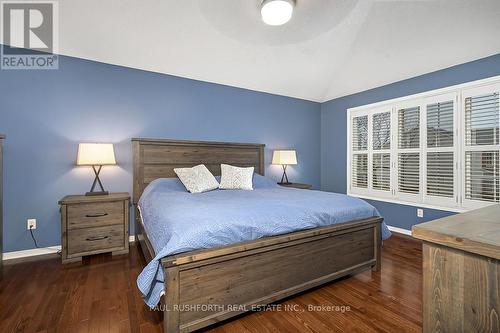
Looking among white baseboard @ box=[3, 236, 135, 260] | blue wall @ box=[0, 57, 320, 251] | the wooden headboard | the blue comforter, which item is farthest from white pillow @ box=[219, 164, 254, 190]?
white baseboard @ box=[3, 236, 135, 260]

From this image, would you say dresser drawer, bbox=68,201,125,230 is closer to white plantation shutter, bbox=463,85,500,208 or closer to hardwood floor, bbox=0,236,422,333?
hardwood floor, bbox=0,236,422,333

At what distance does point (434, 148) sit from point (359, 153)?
1.16 m

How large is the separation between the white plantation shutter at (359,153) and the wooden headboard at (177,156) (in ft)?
5.96

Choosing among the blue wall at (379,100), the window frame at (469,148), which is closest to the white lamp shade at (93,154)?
the blue wall at (379,100)

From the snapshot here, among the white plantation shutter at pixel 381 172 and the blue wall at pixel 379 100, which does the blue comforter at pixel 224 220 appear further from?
the white plantation shutter at pixel 381 172

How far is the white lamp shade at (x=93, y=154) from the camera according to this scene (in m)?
2.64

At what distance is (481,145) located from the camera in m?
2.84

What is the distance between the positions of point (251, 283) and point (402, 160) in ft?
10.4

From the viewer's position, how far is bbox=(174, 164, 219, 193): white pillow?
2.85m

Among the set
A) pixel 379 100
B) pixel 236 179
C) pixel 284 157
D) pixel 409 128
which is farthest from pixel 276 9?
pixel 409 128

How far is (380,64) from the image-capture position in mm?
3477

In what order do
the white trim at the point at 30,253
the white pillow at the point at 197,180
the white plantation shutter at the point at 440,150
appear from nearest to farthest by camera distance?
1. the white trim at the point at 30,253
2. the white pillow at the point at 197,180
3. the white plantation shutter at the point at 440,150

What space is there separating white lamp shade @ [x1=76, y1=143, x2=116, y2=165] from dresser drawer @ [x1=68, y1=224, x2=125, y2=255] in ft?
2.39

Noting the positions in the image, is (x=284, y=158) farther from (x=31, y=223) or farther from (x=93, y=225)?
(x=31, y=223)
